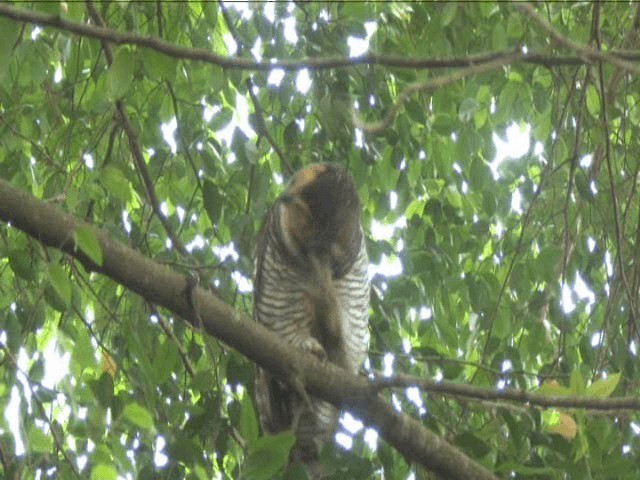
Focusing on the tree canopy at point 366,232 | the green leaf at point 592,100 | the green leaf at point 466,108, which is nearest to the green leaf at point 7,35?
the tree canopy at point 366,232

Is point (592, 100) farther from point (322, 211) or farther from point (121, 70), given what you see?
point (121, 70)

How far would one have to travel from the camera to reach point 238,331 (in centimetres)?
240

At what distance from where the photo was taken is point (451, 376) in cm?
277

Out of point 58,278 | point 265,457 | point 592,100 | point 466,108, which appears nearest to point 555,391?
point 265,457

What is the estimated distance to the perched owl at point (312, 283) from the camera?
3383mm

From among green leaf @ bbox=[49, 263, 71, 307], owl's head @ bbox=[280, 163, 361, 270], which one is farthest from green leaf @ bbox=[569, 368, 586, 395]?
owl's head @ bbox=[280, 163, 361, 270]

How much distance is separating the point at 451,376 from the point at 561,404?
0.71 m

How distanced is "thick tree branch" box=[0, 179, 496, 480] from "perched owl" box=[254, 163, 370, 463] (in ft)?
2.86

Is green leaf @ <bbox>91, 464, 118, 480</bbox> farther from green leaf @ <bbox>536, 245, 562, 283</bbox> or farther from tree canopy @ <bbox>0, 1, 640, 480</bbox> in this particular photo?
green leaf @ <bbox>536, 245, 562, 283</bbox>

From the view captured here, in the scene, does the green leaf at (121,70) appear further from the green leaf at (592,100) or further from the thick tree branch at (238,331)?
the green leaf at (592,100)

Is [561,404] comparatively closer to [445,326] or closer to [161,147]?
[445,326]

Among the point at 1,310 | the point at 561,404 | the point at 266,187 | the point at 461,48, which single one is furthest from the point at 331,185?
the point at 561,404

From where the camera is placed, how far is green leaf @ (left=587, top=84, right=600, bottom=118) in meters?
3.54

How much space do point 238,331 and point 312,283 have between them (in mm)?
1192
